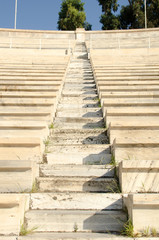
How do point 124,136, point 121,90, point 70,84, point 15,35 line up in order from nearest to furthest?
point 124,136, point 121,90, point 70,84, point 15,35

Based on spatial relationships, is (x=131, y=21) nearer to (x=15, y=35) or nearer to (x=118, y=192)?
(x=15, y=35)

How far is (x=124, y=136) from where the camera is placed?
2.38 m

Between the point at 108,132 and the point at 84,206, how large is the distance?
3.11 ft

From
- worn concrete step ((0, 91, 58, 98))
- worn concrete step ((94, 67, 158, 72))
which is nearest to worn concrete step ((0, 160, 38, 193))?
worn concrete step ((0, 91, 58, 98))

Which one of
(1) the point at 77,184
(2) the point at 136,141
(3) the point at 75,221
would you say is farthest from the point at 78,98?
(3) the point at 75,221

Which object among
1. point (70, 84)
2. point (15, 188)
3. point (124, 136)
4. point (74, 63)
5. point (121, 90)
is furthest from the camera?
point (74, 63)

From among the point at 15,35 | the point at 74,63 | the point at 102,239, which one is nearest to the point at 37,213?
the point at 102,239

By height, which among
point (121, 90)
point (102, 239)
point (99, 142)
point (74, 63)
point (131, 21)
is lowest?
point (102, 239)

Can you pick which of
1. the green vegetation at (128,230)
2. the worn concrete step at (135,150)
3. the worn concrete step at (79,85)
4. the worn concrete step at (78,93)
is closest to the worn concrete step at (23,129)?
the worn concrete step at (135,150)

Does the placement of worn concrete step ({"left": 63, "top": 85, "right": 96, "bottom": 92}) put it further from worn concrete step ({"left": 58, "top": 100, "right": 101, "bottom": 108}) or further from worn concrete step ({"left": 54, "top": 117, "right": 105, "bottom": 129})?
worn concrete step ({"left": 54, "top": 117, "right": 105, "bottom": 129})

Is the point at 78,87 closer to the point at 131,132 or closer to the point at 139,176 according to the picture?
the point at 131,132

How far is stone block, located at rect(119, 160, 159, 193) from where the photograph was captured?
1785 mm

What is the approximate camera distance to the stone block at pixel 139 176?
5.86 feet

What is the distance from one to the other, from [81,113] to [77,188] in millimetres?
1362
